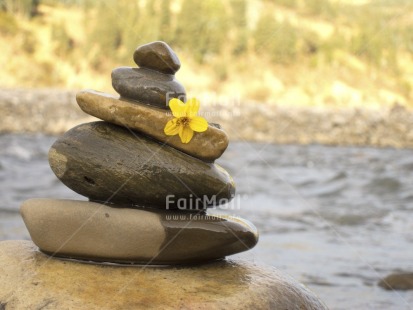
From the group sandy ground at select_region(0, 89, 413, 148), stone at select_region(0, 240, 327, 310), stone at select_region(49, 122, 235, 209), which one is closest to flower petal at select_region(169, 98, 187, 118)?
stone at select_region(49, 122, 235, 209)

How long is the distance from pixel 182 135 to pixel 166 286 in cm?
78

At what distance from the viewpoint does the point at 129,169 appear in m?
3.30

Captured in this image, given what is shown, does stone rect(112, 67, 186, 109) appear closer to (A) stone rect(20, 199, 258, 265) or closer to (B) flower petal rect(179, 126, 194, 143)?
(B) flower petal rect(179, 126, 194, 143)

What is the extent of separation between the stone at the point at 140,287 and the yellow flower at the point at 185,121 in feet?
2.36

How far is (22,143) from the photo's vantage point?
2197 cm

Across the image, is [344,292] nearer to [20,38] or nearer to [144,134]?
[144,134]

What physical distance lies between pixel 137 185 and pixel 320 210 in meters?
8.64

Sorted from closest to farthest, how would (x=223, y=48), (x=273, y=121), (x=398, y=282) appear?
(x=398, y=282)
(x=273, y=121)
(x=223, y=48)

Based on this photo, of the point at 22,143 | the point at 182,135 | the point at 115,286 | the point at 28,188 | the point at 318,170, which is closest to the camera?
the point at 115,286

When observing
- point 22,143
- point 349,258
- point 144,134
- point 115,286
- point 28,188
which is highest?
point 144,134

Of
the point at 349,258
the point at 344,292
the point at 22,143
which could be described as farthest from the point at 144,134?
the point at 22,143

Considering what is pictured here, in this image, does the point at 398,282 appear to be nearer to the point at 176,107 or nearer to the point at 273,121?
the point at 176,107

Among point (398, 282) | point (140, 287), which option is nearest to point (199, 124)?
point (140, 287)

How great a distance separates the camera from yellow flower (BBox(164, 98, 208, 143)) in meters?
3.23
